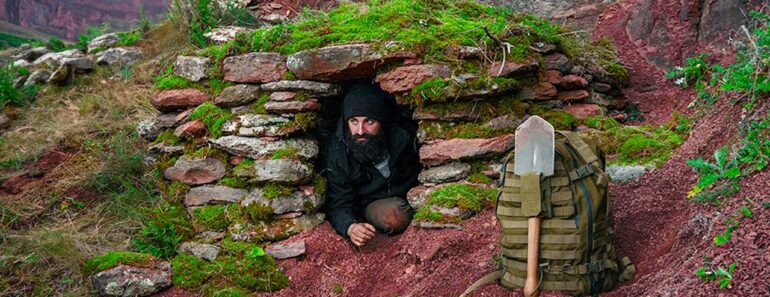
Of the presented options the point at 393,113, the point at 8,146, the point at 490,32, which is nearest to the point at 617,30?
the point at 490,32

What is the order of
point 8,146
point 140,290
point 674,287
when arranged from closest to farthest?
point 674,287 < point 140,290 < point 8,146

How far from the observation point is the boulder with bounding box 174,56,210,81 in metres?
4.98

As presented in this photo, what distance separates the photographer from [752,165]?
109 inches

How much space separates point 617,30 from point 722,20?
3.70 feet

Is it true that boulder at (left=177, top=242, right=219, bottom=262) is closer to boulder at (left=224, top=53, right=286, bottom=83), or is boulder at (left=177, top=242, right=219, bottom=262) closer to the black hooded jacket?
the black hooded jacket

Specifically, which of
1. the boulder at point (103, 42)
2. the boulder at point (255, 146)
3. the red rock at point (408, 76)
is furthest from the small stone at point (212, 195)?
the boulder at point (103, 42)

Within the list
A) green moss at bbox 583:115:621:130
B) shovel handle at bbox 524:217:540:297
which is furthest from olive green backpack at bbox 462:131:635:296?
green moss at bbox 583:115:621:130

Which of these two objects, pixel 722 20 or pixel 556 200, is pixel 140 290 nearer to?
pixel 556 200

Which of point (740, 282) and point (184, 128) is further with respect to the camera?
point (184, 128)

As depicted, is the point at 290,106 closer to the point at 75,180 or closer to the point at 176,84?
the point at 176,84

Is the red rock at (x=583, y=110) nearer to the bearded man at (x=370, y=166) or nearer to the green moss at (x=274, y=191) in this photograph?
the bearded man at (x=370, y=166)

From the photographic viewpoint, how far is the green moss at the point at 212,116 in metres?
4.72

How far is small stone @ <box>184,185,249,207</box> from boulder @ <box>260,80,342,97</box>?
2.98ft

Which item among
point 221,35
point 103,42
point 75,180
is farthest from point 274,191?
point 103,42
